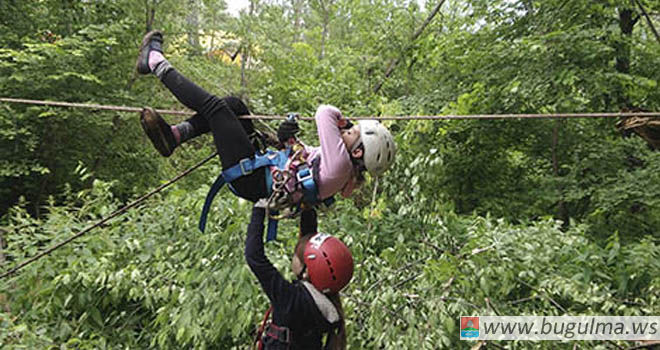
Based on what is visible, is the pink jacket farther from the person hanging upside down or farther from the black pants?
the black pants

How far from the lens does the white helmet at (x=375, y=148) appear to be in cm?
168

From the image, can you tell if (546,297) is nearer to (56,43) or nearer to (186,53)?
(56,43)

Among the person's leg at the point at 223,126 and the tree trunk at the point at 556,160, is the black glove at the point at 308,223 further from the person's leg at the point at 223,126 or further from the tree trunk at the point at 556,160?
the tree trunk at the point at 556,160

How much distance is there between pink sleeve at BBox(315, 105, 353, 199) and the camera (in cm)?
166

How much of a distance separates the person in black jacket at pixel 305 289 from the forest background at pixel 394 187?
3.07ft

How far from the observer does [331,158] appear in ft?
5.45

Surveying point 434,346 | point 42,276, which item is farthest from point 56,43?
point 434,346

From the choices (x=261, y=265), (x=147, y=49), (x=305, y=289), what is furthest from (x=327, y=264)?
(x=147, y=49)

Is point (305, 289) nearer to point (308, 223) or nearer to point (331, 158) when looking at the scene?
point (308, 223)

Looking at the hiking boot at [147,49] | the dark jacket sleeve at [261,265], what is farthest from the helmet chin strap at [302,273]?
the hiking boot at [147,49]

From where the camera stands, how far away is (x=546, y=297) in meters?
2.73

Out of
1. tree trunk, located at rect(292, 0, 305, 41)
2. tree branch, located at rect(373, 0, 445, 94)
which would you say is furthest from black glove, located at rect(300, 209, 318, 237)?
tree trunk, located at rect(292, 0, 305, 41)
